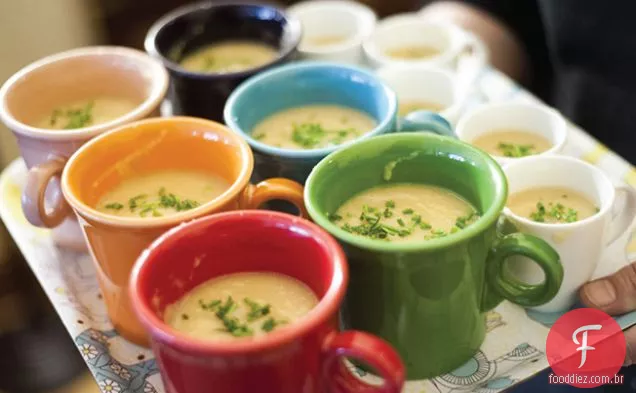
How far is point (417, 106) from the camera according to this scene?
1066 mm

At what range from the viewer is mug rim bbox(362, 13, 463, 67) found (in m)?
1.10

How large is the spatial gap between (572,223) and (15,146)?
1.32 meters

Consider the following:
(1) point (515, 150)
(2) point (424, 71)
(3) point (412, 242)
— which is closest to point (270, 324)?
(3) point (412, 242)

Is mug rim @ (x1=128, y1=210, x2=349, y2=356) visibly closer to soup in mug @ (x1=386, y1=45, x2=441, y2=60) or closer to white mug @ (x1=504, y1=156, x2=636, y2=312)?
white mug @ (x1=504, y1=156, x2=636, y2=312)

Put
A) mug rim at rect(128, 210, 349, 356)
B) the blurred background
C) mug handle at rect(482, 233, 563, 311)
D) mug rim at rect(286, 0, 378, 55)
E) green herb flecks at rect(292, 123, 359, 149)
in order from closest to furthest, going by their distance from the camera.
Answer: mug rim at rect(128, 210, 349, 356) < mug handle at rect(482, 233, 563, 311) < green herb flecks at rect(292, 123, 359, 149) < mug rim at rect(286, 0, 378, 55) < the blurred background

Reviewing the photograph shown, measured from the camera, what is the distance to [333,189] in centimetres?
73

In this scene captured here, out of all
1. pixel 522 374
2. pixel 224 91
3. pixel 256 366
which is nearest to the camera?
pixel 256 366

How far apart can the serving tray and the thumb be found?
1cm

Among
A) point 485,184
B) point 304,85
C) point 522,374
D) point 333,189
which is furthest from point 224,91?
point 522,374

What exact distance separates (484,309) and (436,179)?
0.44 ft

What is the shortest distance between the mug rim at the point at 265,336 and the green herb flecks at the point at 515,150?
0.38m

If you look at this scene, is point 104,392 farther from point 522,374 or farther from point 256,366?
point 522,374

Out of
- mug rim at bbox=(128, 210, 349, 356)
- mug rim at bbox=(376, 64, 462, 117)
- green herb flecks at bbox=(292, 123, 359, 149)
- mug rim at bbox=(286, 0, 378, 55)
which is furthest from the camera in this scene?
mug rim at bbox=(286, 0, 378, 55)

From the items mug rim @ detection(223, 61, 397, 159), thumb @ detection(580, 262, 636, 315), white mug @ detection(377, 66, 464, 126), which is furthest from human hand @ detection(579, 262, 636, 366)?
white mug @ detection(377, 66, 464, 126)
